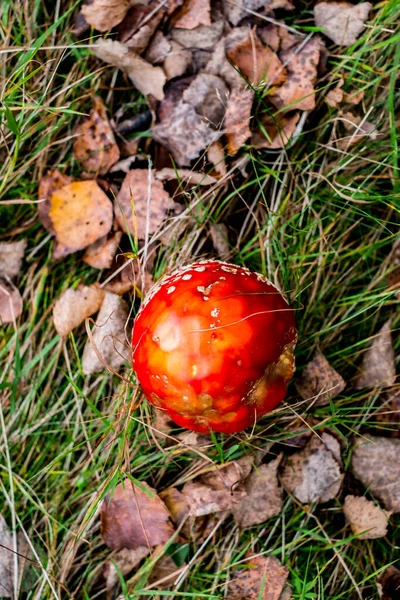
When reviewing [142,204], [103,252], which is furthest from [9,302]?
[142,204]

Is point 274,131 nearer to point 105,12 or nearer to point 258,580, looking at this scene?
point 105,12

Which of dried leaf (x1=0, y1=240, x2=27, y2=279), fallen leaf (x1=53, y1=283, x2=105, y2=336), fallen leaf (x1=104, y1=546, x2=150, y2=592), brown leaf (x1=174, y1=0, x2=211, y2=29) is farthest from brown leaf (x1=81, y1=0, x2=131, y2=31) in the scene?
fallen leaf (x1=104, y1=546, x2=150, y2=592)

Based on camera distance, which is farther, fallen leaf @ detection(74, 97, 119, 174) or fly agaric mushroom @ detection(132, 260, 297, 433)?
fallen leaf @ detection(74, 97, 119, 174)

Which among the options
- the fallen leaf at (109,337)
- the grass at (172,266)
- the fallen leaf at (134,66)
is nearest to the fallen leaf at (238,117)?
the grass at (172,266)

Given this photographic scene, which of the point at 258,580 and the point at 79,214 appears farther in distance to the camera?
the point at 79,214

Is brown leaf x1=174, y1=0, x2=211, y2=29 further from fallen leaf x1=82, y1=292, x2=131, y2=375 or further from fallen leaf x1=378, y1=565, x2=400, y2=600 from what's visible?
fallen leaf x1=378, y1=565, x2=400, y2=600

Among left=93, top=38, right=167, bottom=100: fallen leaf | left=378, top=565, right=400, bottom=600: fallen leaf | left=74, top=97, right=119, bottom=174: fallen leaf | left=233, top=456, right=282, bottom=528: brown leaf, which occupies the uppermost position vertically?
left=93, top=38, right=167, bottom=100: fallen leaf

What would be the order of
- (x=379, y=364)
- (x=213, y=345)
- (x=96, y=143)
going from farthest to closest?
(x=96, y=143) < (x=379, y=364) < (x=213, y=345)
